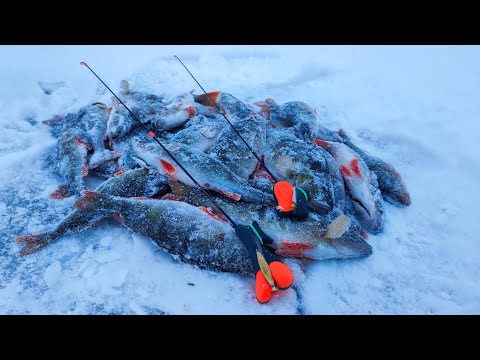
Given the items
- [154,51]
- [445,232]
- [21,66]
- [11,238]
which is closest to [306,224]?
[445,232]

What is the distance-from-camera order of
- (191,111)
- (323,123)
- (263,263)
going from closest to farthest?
(263,263) → (191,111) → (323,123)

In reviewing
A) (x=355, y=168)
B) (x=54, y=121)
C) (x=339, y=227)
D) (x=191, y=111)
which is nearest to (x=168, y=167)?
(x=191, y=111)

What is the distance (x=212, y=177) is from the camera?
148 inches

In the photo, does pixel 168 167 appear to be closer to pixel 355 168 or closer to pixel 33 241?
pixel 33 241

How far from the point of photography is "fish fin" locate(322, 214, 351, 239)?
3135 mm

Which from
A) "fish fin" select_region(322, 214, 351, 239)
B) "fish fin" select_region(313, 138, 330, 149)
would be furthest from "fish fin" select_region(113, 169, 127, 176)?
"fish fin" select_region(313, 138, 330, 149)

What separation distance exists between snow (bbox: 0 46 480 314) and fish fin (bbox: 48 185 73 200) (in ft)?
0.33

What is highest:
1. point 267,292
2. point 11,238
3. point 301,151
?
point 301,151

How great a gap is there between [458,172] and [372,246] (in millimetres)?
2233

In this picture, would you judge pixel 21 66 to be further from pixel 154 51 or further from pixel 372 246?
pixel 372 246

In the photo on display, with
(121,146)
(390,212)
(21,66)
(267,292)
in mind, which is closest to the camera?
(267,292)

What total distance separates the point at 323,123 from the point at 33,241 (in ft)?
16.3

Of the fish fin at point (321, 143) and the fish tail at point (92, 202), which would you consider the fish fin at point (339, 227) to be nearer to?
the fish fin at point (321, 143)

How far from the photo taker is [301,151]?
4195mm
